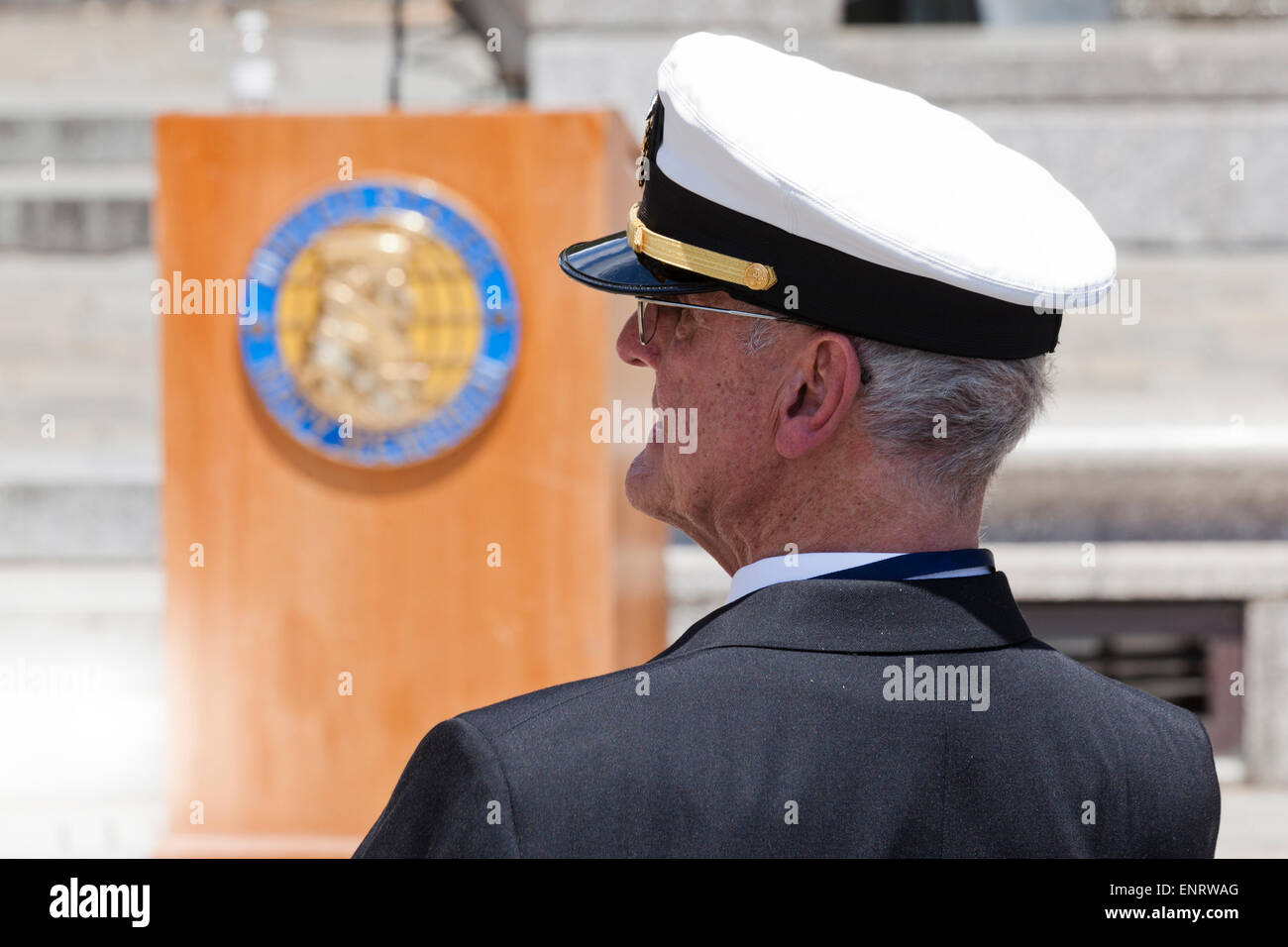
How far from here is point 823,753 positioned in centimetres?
111

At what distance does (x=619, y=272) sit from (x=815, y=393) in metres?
0.30

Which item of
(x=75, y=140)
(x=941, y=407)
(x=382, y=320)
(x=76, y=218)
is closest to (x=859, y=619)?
(x=941, y=407)

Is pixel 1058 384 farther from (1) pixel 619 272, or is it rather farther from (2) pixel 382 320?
(1) pixel 619 272

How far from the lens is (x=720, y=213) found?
4.16ft

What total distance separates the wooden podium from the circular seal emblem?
6 centimetres

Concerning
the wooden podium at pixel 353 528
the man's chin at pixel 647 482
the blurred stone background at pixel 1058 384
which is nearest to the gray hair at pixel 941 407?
the man's chin at pixel 647 482

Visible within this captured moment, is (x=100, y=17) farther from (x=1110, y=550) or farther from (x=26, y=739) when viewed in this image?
(x=1110, y=550)

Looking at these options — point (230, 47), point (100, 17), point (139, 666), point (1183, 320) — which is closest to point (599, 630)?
point (139, 666)

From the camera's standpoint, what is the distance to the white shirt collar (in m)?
Answer: 1.22

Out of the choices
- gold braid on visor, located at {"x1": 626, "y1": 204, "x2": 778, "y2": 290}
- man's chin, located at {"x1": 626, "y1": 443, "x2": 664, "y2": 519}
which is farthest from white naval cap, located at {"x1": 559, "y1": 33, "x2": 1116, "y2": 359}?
man's chin, located at {"x1": 626, "y1": 443, "x2": 664, "y2": 519}

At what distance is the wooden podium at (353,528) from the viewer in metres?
3.68

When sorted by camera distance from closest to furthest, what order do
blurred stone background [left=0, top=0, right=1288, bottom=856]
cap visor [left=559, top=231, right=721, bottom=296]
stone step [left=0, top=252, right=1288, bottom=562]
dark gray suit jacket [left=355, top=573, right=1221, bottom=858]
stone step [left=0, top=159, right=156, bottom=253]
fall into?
1. dark gray suit jacket [left=355, top=573, right=1221, bottom=858]
2. cap visor [left=559, top=231, right=721, bottom=296]
3. blurred stone background [left=0, top=0, right=1288, bottom=856]
4. stone step [left=0, top=252, right=1288, bottom=562]
5. stone step [left=0, top=159, right=156, bottom=253]

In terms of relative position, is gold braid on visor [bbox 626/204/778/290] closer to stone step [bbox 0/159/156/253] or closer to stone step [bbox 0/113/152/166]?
stone step [bbox 0/159/156/253]
